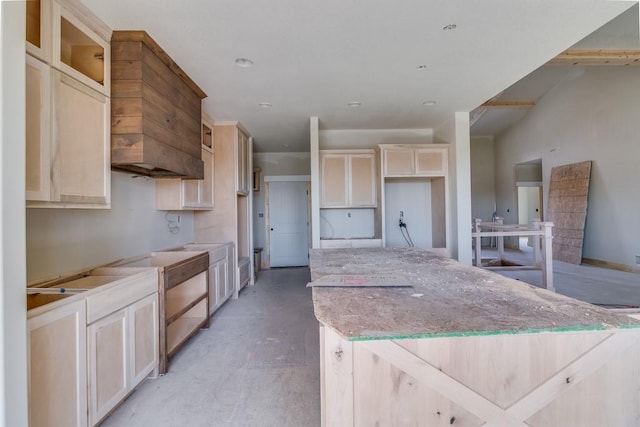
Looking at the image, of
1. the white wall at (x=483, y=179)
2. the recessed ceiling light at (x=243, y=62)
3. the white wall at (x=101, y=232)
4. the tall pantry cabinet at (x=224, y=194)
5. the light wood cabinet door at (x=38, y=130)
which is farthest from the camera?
the white wall at (x=483, y=179)

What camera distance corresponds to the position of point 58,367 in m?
1.37

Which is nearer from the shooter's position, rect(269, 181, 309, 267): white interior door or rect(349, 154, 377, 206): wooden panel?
rect(349, 154, 377, 206): wooden panel

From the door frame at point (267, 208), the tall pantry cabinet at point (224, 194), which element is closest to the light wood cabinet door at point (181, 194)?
the tall pantry cabinet at point (224, 194)

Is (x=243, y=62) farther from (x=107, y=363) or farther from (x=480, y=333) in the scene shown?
(x=480, y=333)

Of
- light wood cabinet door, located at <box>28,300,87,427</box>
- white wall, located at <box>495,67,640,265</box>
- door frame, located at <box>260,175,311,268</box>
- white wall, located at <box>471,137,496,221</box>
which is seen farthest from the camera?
white wall, located at <box>471,137,496,221</box>

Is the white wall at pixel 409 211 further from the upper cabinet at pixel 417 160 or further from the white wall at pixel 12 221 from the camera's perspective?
the white wall at pixel 12 221

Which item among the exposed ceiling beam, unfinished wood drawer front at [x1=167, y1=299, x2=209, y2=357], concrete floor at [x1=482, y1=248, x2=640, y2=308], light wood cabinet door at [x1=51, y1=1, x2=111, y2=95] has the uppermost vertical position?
the exposed ceiling beam

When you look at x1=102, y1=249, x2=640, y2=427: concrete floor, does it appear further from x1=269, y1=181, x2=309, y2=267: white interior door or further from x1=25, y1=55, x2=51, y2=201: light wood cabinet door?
x1=269, y1=181, x2=309, y2=267: white interior door

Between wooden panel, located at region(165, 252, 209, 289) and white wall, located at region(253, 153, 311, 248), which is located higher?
white wall, located at region(253, 153, 311, 248)

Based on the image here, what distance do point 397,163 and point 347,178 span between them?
77 centimetres

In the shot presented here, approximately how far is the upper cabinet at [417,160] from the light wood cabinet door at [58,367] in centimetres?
376

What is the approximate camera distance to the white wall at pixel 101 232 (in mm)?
1809

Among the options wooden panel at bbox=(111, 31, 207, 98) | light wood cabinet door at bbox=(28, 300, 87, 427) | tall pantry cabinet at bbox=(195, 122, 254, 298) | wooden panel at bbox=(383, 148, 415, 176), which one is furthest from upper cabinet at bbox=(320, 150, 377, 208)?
light wood cabinet door at bbox=(28, 300, 87, 427)

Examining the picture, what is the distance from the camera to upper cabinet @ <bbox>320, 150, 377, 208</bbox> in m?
4.38
